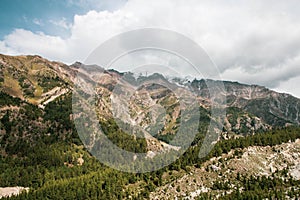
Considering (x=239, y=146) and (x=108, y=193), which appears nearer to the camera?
(x=108, y=193)

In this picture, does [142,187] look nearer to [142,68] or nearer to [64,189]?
[64,189]

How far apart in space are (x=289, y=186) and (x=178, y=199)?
51.2 meters

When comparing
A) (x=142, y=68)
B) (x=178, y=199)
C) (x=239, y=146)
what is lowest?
(x=178, y=199)

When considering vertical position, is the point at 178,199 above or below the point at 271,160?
below

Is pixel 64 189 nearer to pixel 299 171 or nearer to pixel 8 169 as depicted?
pixel 8 169

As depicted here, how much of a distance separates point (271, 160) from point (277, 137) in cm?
2542

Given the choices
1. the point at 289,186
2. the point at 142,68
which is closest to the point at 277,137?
the point at 289,186

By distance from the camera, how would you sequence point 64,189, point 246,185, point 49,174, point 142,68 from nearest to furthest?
1. point 142,68
2. point 246,185
3. point 64,189
4. point 49,174

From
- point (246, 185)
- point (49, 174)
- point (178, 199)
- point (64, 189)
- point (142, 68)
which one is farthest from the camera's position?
point (49, 174)

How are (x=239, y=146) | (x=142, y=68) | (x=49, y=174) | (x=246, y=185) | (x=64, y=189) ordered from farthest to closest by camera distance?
(x=49, y=174) → (x=239, y=146) → (x=64, y=189) → (x=246, y=185) → (x=142, y=68)

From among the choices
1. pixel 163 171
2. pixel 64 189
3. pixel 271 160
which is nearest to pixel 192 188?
pixel 163 171

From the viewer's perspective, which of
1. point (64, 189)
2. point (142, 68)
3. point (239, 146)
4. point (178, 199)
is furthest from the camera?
point (239, 146)

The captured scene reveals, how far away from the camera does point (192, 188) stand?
418 feet

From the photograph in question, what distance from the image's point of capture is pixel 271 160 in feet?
478
